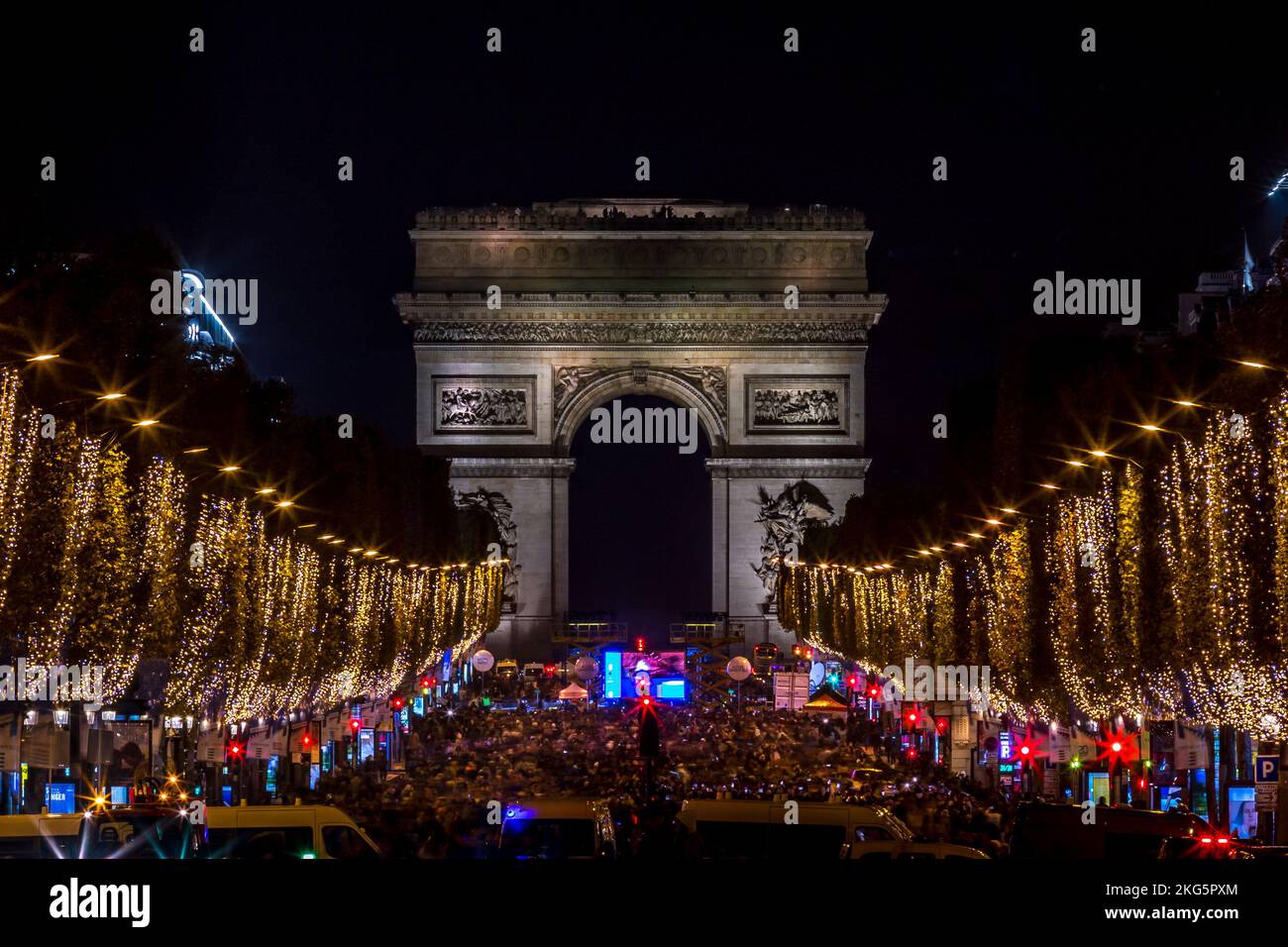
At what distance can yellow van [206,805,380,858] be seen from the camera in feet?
61.4

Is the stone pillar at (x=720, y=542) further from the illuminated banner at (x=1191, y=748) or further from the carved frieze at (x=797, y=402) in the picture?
the illuminated banner at (x=1191, y=748)

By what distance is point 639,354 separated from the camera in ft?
300

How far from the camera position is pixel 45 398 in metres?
26.0

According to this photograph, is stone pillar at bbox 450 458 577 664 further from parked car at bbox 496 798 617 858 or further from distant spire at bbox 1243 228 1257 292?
parked car at bbox 496 798 617 858

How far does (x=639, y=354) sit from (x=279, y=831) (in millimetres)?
73204

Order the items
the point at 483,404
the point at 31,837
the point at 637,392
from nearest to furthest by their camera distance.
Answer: the point at 31,837 < the point at 483,404 < the point at 637,392

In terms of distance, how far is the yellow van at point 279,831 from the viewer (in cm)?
1870

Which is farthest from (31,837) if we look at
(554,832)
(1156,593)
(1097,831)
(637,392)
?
(637,392)

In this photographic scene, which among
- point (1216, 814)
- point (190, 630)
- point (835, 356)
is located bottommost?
point (1216, 814)

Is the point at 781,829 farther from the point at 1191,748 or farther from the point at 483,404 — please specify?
the point at 483,404
